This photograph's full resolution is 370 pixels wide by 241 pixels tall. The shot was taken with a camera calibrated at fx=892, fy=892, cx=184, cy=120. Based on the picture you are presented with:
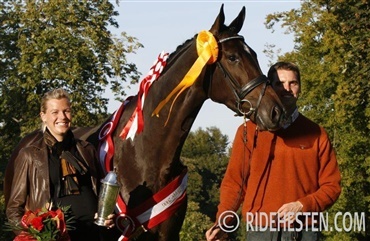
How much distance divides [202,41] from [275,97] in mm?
1078

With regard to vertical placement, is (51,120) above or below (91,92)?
below

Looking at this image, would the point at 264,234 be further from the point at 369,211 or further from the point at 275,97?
the point at 369,211

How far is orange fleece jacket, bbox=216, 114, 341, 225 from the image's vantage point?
20.9 feet

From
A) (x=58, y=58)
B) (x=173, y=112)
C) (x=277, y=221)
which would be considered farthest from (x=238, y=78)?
(x=58, y=58)

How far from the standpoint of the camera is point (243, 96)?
773 cm

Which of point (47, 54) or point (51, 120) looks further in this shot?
point (47, 54)

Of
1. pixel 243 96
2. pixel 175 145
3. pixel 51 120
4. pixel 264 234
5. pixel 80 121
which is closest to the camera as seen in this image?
pixel 264 234

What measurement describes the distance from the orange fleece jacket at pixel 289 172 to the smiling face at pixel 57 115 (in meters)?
1.41

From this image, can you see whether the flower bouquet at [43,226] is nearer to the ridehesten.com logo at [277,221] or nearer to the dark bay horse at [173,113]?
the ridehesten.com logo at [277,221]

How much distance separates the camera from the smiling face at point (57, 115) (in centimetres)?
701

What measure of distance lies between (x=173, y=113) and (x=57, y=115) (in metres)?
1.59

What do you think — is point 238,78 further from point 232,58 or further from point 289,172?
point 289,172

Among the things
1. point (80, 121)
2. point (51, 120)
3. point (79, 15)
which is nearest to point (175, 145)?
point (51, 120)

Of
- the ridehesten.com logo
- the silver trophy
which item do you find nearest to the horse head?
the ridehesten.com logo
